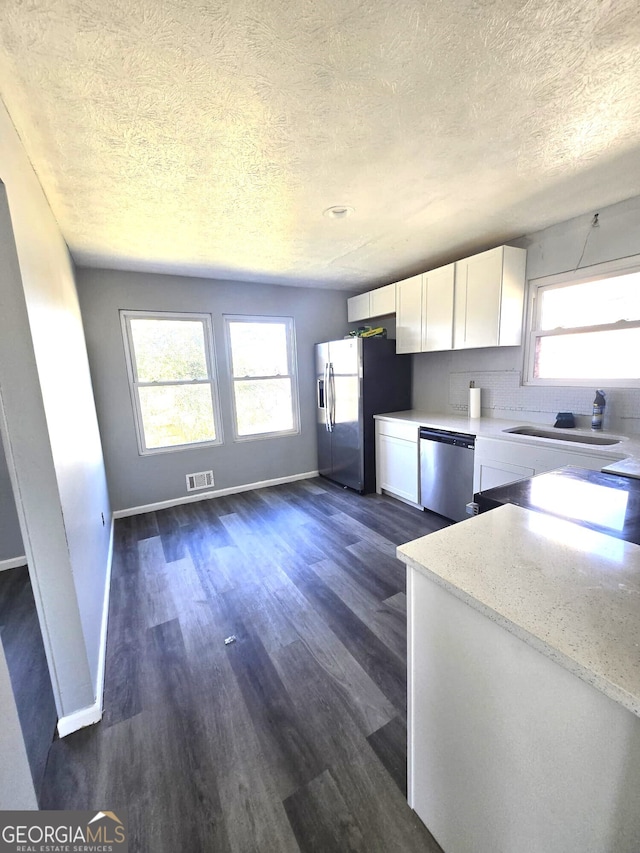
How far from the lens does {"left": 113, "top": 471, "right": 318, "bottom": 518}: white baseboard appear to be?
353 cm

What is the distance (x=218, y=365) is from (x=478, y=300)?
8.92ft

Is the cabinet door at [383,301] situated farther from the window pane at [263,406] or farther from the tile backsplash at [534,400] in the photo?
the window pane at [263,406]

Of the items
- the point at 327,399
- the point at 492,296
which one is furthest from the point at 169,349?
the point at 492,296

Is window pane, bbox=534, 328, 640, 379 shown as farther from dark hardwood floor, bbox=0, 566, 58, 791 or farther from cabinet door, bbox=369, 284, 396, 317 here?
dark hardwood floor, bbox=0, 566, 58, 791

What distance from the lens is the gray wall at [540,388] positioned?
2.30m

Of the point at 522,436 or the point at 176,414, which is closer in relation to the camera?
the point at 522,436

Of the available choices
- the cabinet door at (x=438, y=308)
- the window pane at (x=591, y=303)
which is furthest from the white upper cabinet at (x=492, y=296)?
the window pane at (x=591, y=303)

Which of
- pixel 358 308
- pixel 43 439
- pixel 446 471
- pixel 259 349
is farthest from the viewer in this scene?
pixel 358 308

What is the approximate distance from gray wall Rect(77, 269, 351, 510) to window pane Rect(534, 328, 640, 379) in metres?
2.48

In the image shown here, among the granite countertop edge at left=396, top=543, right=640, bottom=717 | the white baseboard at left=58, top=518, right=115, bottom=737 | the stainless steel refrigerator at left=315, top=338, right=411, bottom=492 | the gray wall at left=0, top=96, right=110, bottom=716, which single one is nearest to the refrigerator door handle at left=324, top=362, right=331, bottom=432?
the stainless steel refrigerator at left=315, top=338, right=411, bottom=492

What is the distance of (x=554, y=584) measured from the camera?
79cm

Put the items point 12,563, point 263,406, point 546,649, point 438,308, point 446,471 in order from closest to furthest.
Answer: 1. point 546,649
2. point 12,563
3. point 446,471
4. point 438,308
5. point 263,406

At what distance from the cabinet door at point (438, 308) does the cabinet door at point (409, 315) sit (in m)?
0.07

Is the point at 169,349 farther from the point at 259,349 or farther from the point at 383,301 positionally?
the point at 383,301
